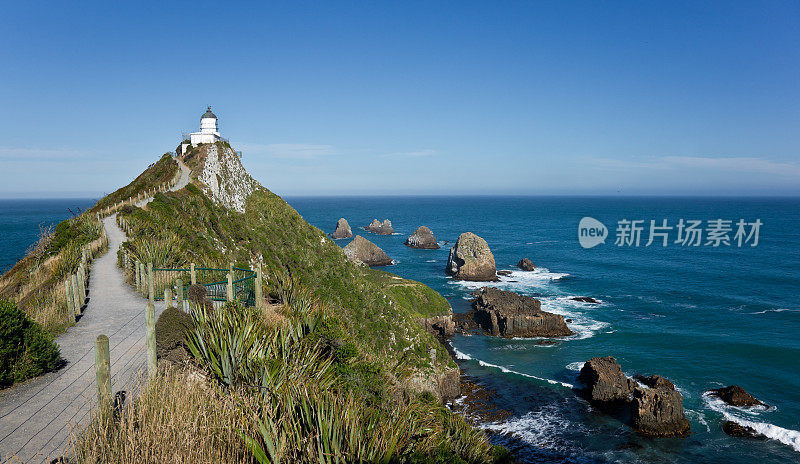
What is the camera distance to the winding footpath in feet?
21.7

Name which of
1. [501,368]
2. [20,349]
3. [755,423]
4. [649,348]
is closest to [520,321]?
[501,368]

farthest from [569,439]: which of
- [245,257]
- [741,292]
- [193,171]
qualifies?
[741,292]

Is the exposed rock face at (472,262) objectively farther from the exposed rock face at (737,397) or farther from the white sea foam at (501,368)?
the exposed rock face at (737,397)

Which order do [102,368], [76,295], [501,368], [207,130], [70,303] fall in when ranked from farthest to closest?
[207,130] < [501,368] < [76,295] < [70,303] < [102,368]

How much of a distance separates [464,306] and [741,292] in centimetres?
3539

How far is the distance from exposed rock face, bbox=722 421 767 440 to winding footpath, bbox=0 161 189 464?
28.6 meters

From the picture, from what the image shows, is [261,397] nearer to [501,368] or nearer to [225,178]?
[501,368]

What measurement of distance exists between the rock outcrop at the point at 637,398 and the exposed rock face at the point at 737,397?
12.2ft

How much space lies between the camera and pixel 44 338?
9.77m

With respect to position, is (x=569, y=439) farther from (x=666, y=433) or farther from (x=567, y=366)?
(x=567, y=366)

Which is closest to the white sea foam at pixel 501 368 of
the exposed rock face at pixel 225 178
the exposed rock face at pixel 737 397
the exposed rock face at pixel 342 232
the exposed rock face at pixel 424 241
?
the exposed rock face at pixel 737 397

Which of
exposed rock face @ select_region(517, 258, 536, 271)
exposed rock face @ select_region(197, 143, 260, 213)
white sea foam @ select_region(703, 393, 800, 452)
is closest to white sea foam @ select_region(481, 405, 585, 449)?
white sea foam @ select_region(703, 393, 800, 452)

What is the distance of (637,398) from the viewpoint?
2533cm

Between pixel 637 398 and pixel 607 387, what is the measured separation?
106 inches
